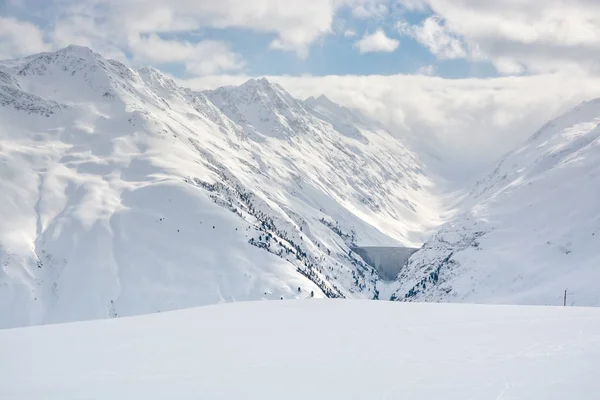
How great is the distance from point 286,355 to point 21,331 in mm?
17331

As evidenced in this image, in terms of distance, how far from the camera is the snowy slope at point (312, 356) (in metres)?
22.9

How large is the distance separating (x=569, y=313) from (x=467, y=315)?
667 centimetres

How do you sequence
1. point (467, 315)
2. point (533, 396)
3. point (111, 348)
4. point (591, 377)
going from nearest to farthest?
point (533, 396) < point (591, 377) < point (111, 348) < point (467, 315)

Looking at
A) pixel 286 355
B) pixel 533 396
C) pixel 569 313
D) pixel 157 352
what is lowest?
pixel 157 352

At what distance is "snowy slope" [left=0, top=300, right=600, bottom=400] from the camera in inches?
902

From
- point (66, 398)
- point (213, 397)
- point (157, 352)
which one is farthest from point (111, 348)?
point (213, 397)

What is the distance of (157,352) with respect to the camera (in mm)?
29516

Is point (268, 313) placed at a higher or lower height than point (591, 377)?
lower

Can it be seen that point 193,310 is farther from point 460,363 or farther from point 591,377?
point 591,377

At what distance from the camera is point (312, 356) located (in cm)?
2822

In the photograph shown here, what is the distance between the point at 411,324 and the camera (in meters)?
35.7

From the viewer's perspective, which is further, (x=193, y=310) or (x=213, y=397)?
(x=193, y=310)

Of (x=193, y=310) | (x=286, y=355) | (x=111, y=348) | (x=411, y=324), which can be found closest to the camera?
(x=286, y=355)

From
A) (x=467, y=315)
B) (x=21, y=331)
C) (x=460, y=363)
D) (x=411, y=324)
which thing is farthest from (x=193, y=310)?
(x=460, y=363)
